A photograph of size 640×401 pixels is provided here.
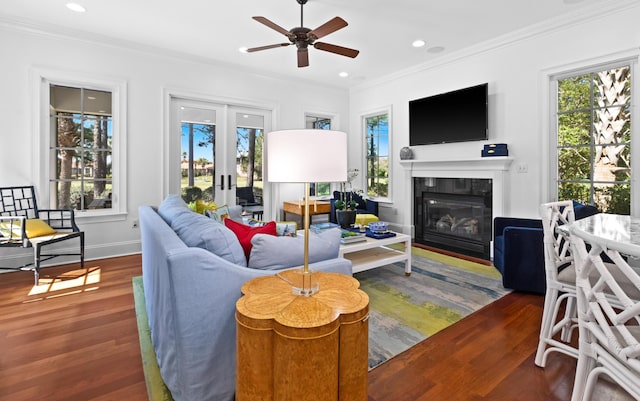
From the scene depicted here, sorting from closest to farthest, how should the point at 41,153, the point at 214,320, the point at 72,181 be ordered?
the point at 214,320 < the point at 41,153 < the point at 72,181

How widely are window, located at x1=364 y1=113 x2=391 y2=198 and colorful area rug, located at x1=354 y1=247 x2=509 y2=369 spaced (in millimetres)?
2052

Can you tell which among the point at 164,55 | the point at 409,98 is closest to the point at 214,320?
the point at 164,55

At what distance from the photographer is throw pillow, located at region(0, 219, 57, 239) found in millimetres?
3086

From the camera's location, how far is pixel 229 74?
4.96m

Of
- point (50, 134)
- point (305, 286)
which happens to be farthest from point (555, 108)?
point (50, 134)

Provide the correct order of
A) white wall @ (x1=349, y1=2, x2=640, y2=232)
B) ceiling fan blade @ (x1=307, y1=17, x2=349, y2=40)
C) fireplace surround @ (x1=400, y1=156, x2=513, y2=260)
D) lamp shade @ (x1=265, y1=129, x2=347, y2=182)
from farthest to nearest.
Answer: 1. fireplace surround @ (x1=400, y1=156, x2=513, y2=260)
2. white wall @ (x1=349, y1=2, x2=640, y2=232)
3. ceiling fan blade @ (x1=307, y1=17, x2=349, y2=40)
4. lamp shade @ (x1=265, y1=129, x2=347, y2=182)

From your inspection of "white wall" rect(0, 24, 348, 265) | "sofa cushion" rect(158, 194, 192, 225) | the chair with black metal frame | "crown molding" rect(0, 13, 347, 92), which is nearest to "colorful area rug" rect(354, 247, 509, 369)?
"sofa cushion" rect(158, 194, 192, 225)

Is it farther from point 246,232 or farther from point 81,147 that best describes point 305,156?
point 81,147

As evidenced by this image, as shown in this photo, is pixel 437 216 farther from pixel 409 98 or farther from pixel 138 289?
pixel 138 289

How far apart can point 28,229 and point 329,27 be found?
3445 millimetres

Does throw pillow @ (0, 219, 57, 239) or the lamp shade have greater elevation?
the lamp shade

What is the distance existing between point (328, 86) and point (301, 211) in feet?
8.17

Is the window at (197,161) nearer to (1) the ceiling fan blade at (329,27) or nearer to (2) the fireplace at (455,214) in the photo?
(1) the ceiling fan blade at (329,27)

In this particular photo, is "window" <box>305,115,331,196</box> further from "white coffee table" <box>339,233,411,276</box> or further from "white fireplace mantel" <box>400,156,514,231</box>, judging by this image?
"white coffee table" <box>339,233,411,276</box>
